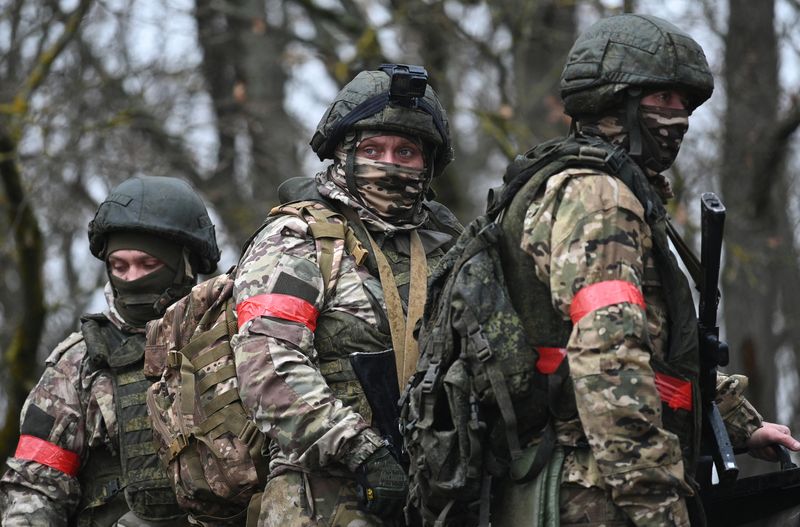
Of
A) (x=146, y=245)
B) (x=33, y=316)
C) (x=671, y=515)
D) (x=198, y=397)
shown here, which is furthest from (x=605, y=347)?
(x=33, y=316)

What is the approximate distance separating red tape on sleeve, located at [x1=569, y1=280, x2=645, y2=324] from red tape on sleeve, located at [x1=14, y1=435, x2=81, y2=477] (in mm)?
3283

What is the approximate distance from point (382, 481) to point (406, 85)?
5.64ft

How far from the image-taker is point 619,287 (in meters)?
5.11

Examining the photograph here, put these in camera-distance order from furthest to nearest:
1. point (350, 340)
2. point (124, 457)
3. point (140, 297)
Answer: point (140, 297) → point (124, 457) → point (350, 340)

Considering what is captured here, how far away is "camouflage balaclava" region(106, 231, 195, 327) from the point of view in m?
7.72

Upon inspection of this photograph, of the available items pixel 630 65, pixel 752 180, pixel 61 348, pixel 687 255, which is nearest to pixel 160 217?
pixel 61 348

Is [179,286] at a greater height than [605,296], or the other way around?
[179,286]

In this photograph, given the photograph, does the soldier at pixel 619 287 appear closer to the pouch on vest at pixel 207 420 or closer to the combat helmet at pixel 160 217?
the pouch on vest at pixel 207 420

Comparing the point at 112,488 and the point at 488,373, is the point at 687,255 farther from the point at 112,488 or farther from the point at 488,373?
the point at 112,488

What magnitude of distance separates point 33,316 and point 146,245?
4.56m

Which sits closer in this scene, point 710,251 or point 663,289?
point 663,289

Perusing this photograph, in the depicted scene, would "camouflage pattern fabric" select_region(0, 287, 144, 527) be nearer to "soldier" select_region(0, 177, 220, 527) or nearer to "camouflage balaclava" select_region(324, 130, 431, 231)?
"soldier" select_region(0, 177, 220, 527)

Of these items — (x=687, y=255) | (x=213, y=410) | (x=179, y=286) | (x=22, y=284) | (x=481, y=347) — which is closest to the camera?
(x=481, y=347)

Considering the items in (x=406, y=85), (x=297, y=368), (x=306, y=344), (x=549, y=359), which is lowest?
(x=549, y=359)
